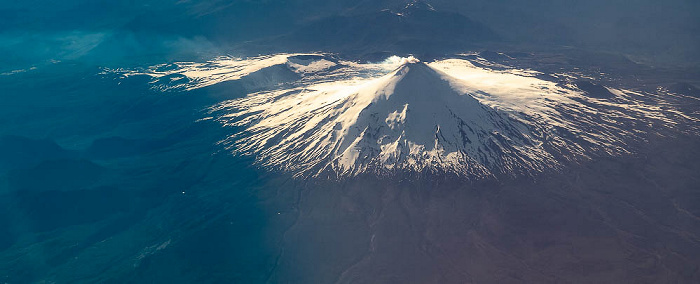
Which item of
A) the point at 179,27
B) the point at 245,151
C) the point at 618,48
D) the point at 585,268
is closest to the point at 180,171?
the point at 245,151

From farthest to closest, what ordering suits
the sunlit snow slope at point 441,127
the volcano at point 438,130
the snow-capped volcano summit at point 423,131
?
the sunlit snow slope at point 441,127
the volcano at point 438,130
the snow-capped volcano summit at point 423,131

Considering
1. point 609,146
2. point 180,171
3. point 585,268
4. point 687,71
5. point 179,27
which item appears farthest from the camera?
point 179,27

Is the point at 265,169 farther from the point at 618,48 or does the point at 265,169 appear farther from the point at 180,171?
the point at 618,48

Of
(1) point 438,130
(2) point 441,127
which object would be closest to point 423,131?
(1) point 438,130

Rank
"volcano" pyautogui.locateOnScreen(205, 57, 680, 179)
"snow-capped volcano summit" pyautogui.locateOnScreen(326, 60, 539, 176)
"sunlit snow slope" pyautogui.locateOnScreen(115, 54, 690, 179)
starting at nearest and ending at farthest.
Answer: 1. "snow-capped volcano summit" pyautogui.locateOnScreen(326, 60, 539, 176)
2. "volcano" pyautogui.locateOnScreen(205, 57, 680, 179)
3. "sunlit snow slope" pyautogui.locateOnScreen(115, 54, 690, 179)

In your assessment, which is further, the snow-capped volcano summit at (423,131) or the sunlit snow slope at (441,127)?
the sunlit snow slope at (441,127)

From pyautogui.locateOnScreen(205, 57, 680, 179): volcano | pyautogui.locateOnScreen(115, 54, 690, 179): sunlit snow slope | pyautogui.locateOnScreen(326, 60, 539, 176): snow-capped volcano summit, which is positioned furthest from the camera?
pyautogui.locateOnScreen(115, 54, 690, 179): sunlit snow slope

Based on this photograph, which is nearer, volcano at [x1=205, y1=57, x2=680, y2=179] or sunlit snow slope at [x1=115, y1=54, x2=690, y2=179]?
volcano at [x1=205, y1=57, x2=680, y2=179]

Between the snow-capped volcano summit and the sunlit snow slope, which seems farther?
the sunlit snow slope
